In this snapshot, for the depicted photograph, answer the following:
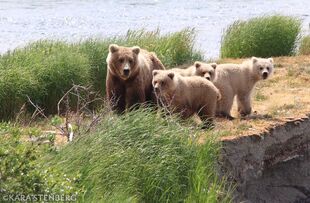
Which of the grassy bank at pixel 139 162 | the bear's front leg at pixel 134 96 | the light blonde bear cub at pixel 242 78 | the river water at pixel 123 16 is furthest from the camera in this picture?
the river water at pixel 123 16

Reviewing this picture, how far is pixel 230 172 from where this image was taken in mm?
8875

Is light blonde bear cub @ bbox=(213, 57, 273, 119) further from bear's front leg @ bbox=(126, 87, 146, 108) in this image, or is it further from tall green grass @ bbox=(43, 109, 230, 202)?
tall green grass @ bbox=(43, 109, 230, 202)

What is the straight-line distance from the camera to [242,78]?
10414 millimetres

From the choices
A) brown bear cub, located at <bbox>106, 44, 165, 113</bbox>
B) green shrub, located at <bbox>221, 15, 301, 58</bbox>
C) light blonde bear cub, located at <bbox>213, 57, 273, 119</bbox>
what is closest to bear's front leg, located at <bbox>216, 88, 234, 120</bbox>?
light blonde bear cub, located at <bbox>213, 57, 273, 119</bbox>

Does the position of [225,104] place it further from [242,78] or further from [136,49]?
[136,49]

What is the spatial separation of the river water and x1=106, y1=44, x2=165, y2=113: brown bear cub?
9472 mm

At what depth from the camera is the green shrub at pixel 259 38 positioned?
16328 mm

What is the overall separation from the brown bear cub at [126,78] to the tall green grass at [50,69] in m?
2.58

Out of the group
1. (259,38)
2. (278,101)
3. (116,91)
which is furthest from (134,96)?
(259,38)

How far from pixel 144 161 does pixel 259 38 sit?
940 cm

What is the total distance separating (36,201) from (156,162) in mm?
1879

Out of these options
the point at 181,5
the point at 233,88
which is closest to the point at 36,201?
the point at 233,88

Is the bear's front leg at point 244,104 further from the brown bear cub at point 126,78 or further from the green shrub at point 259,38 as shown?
the green shrub at point 259,38

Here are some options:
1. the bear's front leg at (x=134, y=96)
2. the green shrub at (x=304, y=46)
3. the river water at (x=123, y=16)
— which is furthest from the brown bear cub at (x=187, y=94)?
the river water at (x=123, y=16)
